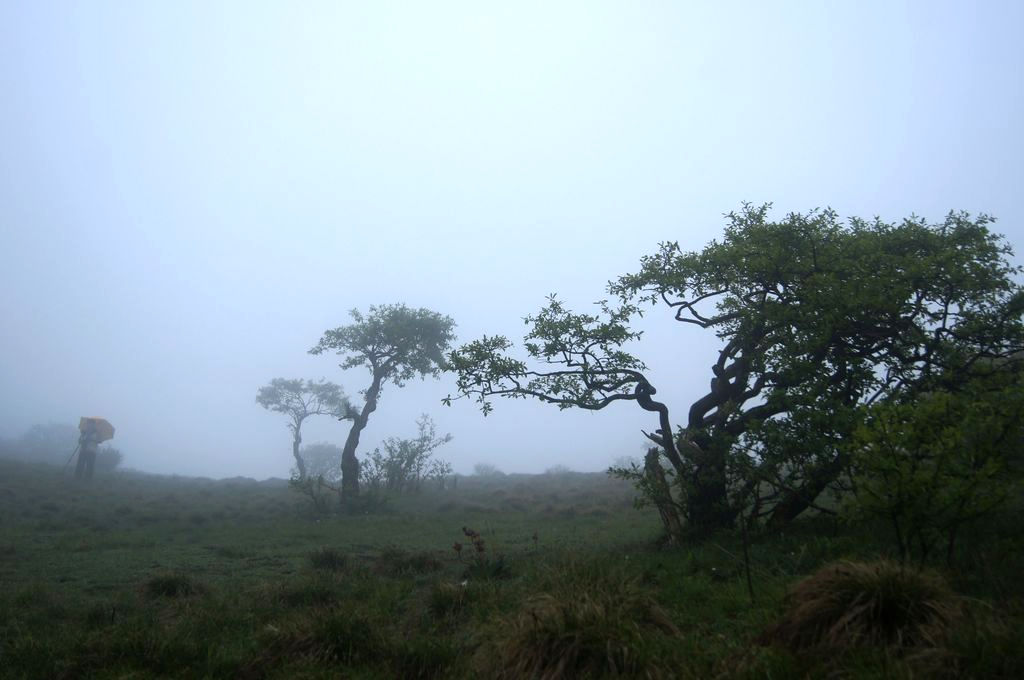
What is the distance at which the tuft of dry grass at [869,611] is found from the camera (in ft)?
15.5

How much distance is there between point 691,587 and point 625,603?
1825mm

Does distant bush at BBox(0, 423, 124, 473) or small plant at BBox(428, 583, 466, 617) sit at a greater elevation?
distant bush at BBox(0, 423, 124, 473)

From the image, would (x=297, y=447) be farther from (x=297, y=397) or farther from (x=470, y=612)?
(x=470, y=612)

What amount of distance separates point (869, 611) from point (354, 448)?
82.2 ft

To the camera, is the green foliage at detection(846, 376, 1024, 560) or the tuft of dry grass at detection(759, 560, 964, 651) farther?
the green foliage at detection(846, 376, 1024, 560)

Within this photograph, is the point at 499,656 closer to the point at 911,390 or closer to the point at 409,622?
the point at 409,622

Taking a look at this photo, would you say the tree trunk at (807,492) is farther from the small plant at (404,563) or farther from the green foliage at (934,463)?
the small plant at (404,563)

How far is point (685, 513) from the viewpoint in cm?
1121

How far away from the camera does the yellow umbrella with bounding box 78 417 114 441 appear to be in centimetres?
3928

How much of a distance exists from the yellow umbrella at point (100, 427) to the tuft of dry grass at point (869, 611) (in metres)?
44.5

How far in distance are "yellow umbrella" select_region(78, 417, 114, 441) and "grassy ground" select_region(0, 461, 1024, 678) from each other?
95.3 feet

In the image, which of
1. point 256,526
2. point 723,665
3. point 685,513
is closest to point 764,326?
point 685,513

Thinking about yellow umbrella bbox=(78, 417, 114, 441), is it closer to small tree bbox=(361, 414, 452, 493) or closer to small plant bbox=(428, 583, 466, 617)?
small tree bbox=(361, 414, 452, 493)

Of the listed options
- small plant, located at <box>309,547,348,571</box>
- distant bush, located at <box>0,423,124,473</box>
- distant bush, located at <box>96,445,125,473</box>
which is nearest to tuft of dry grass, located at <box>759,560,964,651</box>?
small plant, located at <box>309,547,348,571</box>
